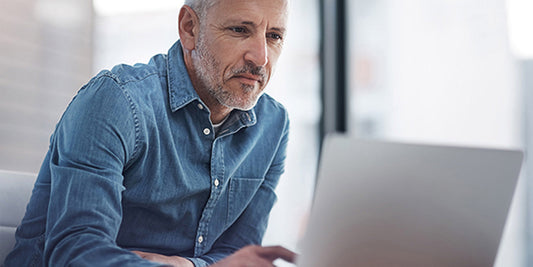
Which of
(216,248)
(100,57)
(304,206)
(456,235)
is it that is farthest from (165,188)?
(304,206)

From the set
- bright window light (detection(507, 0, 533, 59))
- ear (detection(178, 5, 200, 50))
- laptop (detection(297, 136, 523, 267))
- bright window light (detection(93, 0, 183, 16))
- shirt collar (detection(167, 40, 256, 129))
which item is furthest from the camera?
bright window light (detection(93, 0, 183, 16))

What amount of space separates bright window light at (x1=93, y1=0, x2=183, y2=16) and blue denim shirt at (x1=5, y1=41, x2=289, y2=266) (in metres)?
1.79

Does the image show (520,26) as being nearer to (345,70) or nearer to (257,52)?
(345,70)

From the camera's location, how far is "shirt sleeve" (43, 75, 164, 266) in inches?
38.4

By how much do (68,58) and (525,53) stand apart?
2.29 m

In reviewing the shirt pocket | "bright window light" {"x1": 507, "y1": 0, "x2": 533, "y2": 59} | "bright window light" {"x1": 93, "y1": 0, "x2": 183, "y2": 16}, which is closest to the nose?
the shirt pocket

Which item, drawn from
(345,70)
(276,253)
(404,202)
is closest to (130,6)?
Result: (345,70)

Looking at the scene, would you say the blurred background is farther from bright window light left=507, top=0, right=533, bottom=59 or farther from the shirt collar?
the shirt collar

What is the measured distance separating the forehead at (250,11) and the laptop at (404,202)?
61 cm

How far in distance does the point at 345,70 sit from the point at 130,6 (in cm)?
132

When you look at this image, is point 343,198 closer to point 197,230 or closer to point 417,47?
point 197,230

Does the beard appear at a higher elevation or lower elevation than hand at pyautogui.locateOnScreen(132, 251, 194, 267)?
higher

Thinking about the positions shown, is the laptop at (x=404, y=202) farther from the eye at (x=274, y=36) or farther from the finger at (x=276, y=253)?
the eye at (x=274, y=36)

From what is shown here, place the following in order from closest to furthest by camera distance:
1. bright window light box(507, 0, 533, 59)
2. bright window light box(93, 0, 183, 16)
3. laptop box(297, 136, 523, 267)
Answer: laptop box(297, 136, 523, 267) < bright window light box(507, 0, 533, 59) < bright window light box(93, 0, 183, 16)
